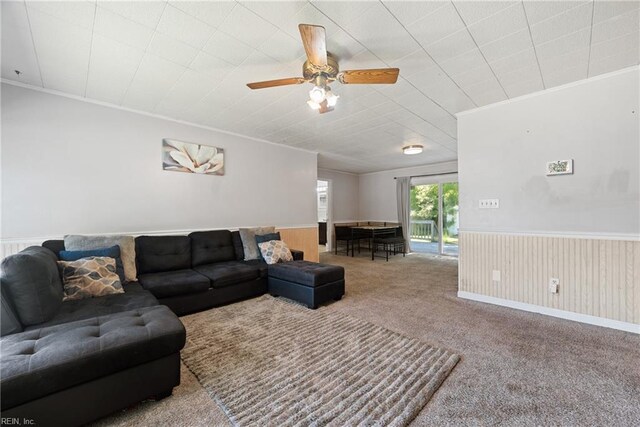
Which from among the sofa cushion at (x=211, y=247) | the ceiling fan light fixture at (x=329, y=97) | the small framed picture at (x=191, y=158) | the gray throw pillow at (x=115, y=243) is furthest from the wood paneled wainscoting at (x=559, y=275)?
the gray throw pillow at (x=115, y=243)

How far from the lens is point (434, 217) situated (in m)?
7.05

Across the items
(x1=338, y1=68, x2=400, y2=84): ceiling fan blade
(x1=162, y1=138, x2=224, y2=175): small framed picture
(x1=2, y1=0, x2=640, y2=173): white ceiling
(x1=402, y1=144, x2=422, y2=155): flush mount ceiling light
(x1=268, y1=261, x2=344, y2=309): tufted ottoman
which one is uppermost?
(x1=2, y1=0, x2=640, y2=173): white ceiling

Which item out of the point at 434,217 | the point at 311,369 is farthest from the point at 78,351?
the point at 434,217

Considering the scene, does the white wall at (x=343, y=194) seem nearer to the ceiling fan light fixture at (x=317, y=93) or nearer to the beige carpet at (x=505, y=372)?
the beige carpet at (x=505, y=372)

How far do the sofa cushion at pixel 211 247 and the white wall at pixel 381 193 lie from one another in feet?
17.3

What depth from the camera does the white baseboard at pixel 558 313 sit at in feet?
8.18

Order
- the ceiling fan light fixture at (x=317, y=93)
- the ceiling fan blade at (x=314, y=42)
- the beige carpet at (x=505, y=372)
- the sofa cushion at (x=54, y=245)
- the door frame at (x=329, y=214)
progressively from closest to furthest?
1. the beige carpet at (x=505, y=372)
2. the ceiling fan blade at (x=314, y=42)
3. the ceiling fan light fixture at (x=317, y=93)
4. the sofa cushion at (x=54, y=245)
5. the door frame at (x=329, y=214)

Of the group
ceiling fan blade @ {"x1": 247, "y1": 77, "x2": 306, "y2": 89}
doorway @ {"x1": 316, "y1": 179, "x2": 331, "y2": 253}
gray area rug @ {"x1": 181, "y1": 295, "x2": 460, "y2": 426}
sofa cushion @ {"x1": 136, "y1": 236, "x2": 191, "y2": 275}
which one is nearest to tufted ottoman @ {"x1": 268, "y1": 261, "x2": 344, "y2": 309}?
gray area rug @ {"x1": 181, "y1": 295, "x2": 460, "y2": 426}

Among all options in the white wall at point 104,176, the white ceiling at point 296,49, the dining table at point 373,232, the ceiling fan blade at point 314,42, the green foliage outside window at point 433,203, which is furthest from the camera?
the green foliage outside window at point 433,203

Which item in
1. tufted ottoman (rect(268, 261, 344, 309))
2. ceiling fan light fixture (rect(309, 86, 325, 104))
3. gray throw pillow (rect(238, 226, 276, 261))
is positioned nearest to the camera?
ceiling fan light fixture (rect(309, 86, 325, 104))

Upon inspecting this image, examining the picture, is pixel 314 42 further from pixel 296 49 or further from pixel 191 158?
pixel 191 158

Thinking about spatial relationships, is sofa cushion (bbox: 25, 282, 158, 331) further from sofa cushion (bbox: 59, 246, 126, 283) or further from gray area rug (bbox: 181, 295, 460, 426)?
gray area rug (bbox: 181, 295, 460, 426)

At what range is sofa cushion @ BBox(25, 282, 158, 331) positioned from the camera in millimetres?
1807

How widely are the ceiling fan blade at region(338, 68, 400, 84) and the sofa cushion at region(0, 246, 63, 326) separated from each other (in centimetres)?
256
